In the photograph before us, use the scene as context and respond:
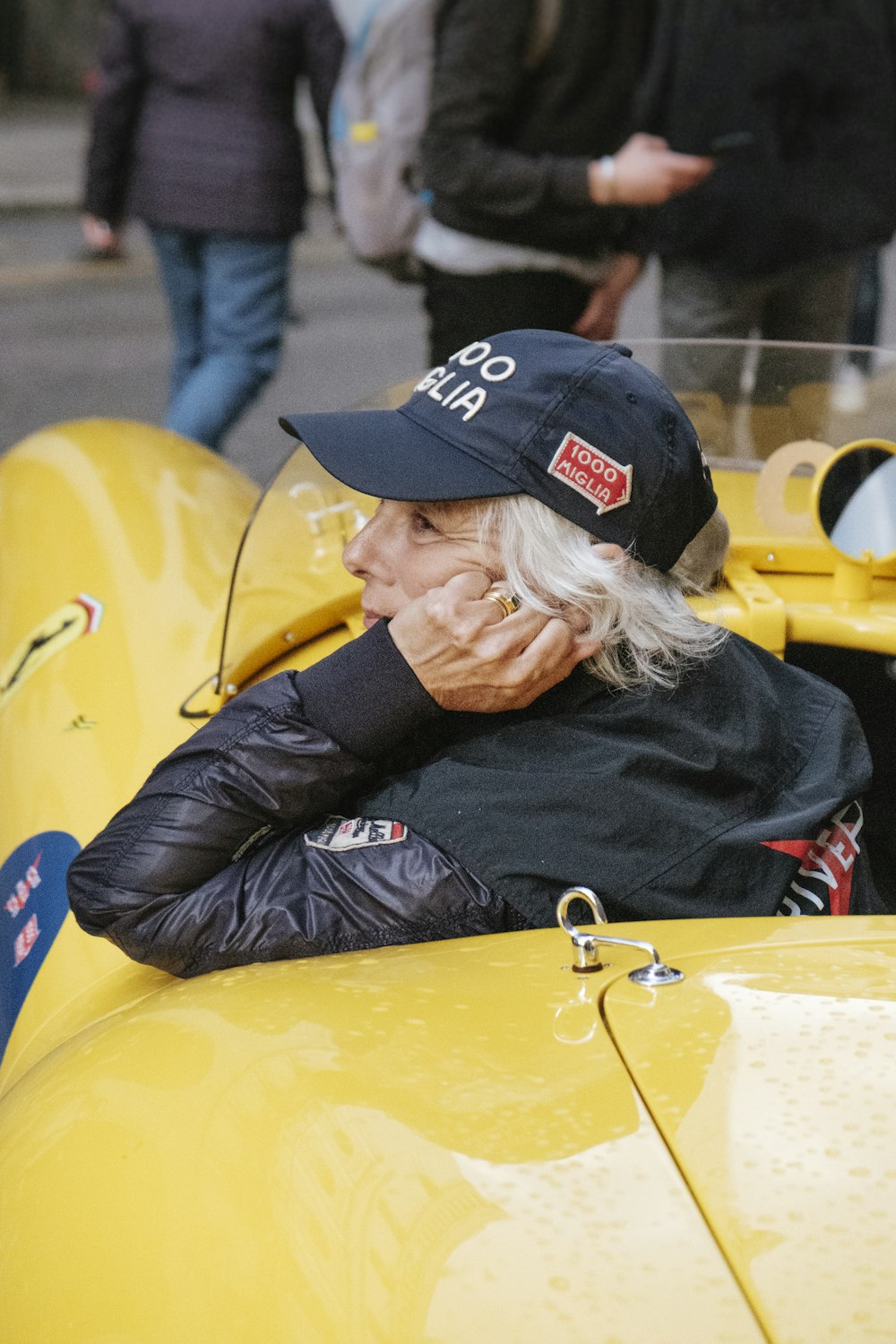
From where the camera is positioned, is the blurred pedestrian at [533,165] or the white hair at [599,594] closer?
the white hair at [599,594]

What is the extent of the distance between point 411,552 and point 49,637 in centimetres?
103

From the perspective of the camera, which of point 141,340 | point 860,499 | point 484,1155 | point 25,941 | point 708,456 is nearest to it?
point 484,1155

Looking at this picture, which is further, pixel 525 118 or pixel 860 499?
pixel 525 118

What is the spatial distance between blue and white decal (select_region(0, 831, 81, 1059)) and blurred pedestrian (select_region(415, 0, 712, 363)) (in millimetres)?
1776

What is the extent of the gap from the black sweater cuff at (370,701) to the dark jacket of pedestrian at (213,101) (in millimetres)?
3318

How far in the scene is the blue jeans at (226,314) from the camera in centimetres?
458

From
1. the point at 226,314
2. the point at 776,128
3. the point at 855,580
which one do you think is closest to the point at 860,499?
the point at 855,580

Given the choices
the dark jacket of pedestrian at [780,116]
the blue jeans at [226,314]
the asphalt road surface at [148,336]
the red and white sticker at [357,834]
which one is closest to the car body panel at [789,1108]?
the red and white sticker at [357,834]

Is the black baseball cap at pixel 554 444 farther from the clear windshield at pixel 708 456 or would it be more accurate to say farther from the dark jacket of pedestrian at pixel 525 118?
the dark jacket of pedestrian at pixel 525 118

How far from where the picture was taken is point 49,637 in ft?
8.00

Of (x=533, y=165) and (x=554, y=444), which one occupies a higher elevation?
(x=554, y=444)

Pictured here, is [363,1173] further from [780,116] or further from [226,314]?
[226,314]

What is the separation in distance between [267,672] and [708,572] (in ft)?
2.32

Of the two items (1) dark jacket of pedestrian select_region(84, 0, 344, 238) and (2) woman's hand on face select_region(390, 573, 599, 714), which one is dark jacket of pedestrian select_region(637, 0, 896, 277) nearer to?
(1) dark jacket of pedestrian select_region(84, 0, 344, 238)
